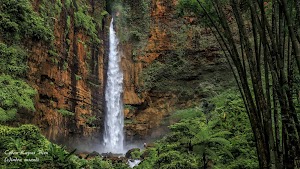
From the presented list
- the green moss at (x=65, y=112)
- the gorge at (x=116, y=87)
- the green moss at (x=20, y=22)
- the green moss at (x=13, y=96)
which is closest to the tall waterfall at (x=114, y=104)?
the gorge at (x=116, y=87)

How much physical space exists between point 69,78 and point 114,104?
5108 mm

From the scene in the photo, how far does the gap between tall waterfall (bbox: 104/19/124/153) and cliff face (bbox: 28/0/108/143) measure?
0.79 meters

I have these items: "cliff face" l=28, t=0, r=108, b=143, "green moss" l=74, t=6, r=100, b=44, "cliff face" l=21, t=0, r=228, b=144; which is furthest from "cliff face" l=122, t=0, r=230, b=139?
"green moss" l=74, t=6, r=100, b=44

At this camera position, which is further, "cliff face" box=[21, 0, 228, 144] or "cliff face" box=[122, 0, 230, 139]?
"cliff face" box=[122, 0, 230, 139]

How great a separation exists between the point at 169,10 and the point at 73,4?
851 cm

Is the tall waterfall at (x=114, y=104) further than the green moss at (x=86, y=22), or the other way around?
the tall waterfall at (x=114, y=104)

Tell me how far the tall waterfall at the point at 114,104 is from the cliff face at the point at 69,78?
79 centimetres

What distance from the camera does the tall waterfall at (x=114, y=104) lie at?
18984 millimetres

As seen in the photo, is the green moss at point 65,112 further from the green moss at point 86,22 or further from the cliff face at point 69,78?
the green moss at point 86,22

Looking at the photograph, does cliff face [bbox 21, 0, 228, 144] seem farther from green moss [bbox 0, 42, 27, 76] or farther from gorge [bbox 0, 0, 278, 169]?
green moss [bbox 0, 42, 27, 76]

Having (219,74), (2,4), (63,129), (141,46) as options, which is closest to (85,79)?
(63,129)

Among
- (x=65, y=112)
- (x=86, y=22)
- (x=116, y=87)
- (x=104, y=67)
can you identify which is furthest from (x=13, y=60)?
(x=116, y=87)

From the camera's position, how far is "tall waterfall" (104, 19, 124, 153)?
747 inches

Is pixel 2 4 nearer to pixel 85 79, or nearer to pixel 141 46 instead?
pixel 85 79
